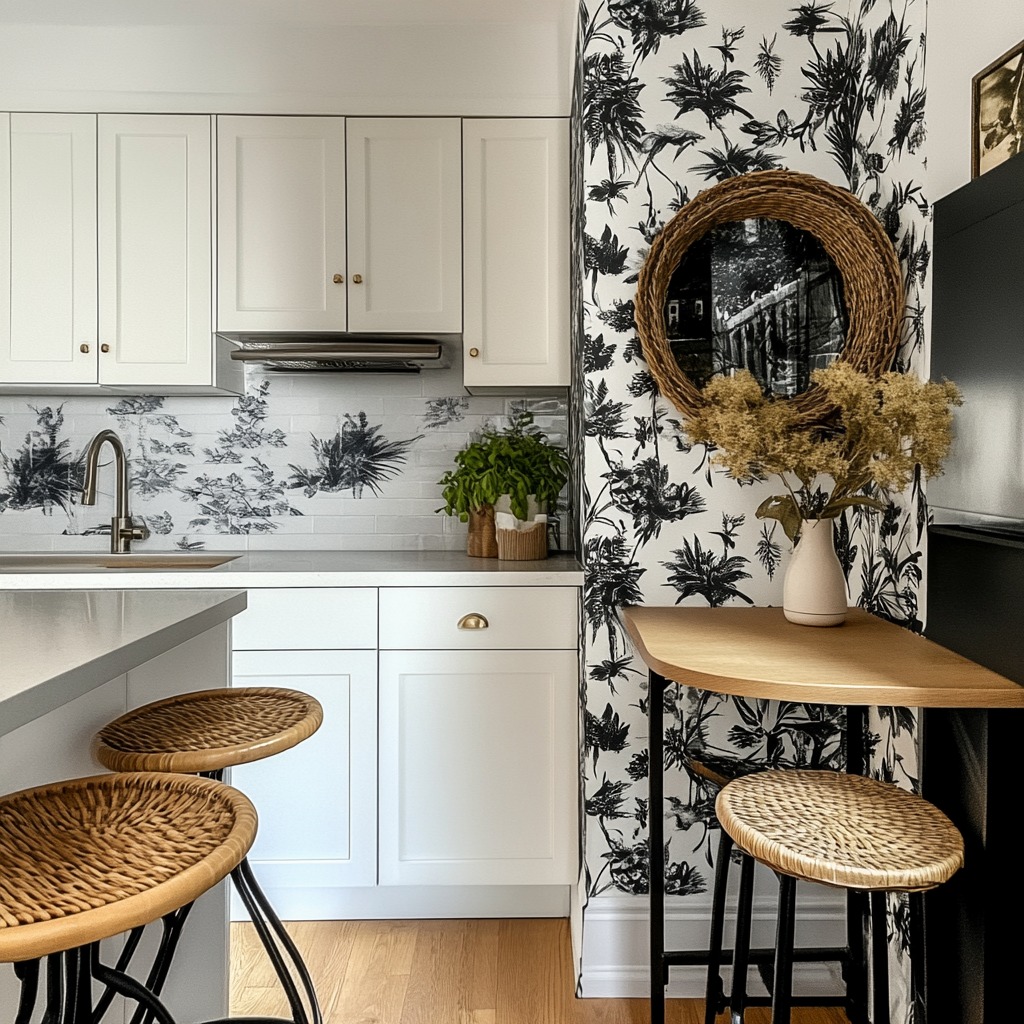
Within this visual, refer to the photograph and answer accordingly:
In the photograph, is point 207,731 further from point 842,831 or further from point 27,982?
point 842,831

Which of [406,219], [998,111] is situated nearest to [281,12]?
[406,219]

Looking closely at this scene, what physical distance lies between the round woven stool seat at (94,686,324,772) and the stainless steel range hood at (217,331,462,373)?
4.35 feet

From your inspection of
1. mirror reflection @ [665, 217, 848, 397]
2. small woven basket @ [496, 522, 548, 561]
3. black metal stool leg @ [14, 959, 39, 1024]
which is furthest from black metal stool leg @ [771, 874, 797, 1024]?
small woven basket @ [496, 522, 548, 561]

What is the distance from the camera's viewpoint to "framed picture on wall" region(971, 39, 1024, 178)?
139 centimetres

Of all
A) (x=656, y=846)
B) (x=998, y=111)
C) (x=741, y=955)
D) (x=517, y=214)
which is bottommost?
(x=741, y=955)

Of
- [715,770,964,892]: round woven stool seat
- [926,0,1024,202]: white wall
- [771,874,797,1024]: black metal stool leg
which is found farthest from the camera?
[926,0,1024,202]: white wall

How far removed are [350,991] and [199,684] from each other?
3.04 ft

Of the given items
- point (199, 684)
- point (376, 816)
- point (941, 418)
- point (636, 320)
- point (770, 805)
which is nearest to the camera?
point (770, 805)

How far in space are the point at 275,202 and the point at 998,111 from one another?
1994 mm

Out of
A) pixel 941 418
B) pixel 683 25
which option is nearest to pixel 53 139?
pixel 683 25

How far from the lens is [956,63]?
5.25 ft

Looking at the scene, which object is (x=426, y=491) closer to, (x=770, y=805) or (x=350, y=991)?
(x=350, y=991)

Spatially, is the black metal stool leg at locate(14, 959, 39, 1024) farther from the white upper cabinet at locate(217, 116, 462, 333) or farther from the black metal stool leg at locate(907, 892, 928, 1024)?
the white upper cabinet at locate(217, 116, 462, 333)

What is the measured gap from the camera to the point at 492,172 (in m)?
2.74
